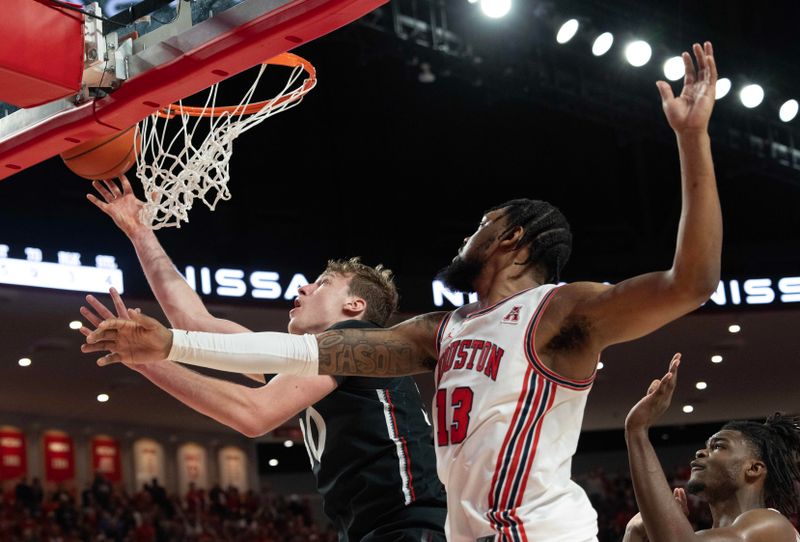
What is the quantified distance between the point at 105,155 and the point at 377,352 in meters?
1.69

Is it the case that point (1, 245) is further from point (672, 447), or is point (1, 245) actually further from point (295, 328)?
point (672, 447)

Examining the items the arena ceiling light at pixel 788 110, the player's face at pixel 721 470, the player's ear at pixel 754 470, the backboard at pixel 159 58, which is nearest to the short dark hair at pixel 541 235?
the backboard at pixel 159 58

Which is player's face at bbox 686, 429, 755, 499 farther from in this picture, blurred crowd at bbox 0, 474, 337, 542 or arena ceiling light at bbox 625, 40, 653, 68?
blurred crowd at bbox 0, 474, 337, 542

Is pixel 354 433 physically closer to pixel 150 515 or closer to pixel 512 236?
pixel 512 236

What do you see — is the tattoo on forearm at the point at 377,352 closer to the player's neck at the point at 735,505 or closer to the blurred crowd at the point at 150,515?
the player's neck at the point at 735,505

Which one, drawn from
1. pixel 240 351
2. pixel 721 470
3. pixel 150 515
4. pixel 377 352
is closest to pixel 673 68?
pixel 721 470

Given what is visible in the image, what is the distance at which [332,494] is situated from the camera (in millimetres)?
3461

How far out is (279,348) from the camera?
276 centimetres

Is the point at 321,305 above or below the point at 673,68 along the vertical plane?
below

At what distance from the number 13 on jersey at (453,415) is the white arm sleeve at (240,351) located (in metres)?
0.38

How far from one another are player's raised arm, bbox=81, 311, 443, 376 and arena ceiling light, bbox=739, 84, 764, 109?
7947 mm

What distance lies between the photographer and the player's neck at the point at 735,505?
375 centimetres

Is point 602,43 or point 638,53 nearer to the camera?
point 602,43

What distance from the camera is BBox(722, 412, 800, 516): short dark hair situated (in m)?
3.80
